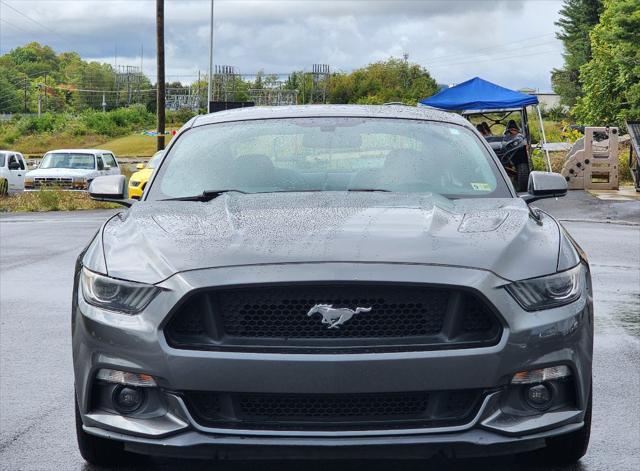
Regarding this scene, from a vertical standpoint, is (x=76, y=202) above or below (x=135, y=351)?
below

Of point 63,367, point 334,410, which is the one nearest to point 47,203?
point 63,367

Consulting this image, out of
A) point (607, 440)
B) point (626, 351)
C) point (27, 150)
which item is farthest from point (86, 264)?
point (27, 150)

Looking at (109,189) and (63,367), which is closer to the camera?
(109,189)

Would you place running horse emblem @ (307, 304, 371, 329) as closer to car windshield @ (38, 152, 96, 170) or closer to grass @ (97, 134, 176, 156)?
car windshield @ (38, 152, 96, 170)

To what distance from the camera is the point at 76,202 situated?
1130 inches

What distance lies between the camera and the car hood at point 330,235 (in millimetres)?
3828

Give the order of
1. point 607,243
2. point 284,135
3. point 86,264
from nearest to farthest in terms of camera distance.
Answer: point 86,264
point 284,135
point 607,243

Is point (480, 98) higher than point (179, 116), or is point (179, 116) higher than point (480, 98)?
point (480, 98)

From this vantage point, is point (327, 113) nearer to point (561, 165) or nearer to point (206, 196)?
point (206, 196)

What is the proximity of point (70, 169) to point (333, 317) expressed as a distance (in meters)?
29.0

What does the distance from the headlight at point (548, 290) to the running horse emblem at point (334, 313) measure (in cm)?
55

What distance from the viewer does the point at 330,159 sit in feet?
17.6

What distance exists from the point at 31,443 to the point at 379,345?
219cm

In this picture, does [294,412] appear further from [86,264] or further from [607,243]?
[607,243]
